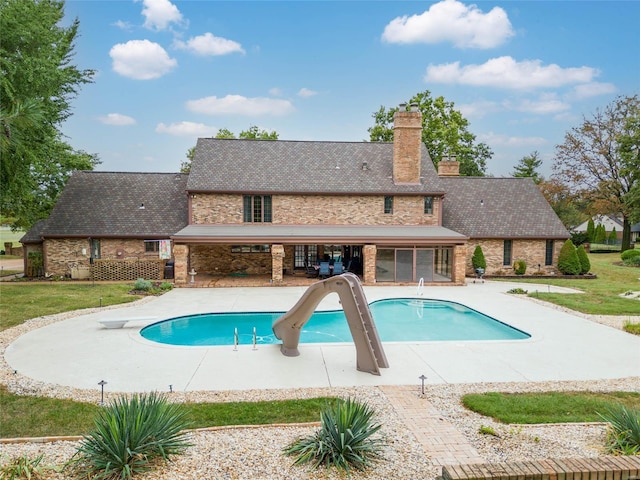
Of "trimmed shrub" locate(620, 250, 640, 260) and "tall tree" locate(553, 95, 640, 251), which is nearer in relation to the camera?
"trimmed shrub" locate(620, 250, 640, 260)

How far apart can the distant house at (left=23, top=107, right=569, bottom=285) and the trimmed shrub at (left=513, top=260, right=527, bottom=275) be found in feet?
1.38

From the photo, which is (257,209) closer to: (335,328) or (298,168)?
(298,168)

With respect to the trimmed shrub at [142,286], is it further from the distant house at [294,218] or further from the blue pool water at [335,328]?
the blue pool water at [335,328]

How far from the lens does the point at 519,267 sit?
77.6 ft

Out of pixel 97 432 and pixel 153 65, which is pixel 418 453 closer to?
pixel 97 432

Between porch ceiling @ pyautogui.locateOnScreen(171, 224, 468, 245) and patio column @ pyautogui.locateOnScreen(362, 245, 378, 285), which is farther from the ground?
porch ceiling @ pyautogui.locateOnScreen(171, 224, 468, 245)

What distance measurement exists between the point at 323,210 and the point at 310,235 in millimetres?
3129

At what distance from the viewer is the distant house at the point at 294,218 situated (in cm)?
2095

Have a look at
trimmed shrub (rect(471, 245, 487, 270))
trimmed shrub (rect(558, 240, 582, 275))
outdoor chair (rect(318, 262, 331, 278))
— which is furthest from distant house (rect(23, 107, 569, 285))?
outdoor chair (rect(318, 262, 331, 278))

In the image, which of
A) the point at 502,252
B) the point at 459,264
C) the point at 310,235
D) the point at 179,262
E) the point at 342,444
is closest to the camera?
the point at 342,444

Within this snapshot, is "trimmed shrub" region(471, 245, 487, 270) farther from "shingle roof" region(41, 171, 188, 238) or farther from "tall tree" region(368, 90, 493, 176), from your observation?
"shingle roof" region(41, 171, 188, 238)

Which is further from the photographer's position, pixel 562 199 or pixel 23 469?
pixel 562 199

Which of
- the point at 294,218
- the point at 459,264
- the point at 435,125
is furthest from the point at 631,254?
the point at 294,218

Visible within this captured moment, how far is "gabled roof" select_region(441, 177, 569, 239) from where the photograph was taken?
24.2 metres
